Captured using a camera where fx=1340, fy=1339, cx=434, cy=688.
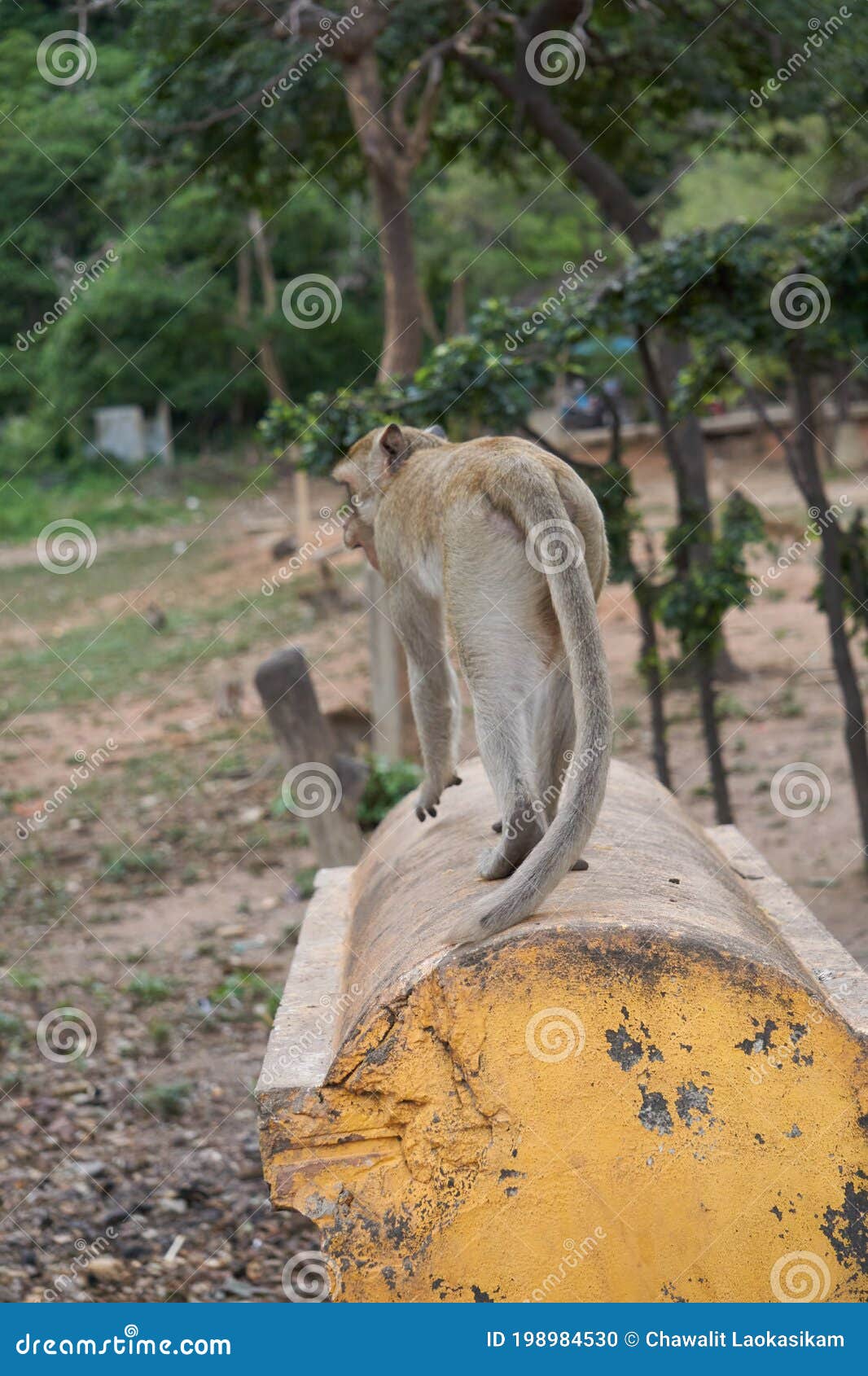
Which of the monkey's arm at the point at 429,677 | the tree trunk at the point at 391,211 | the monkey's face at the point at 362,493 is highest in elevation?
the tree trunk at the point at 391,211

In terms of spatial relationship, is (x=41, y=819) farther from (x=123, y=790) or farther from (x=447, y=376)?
(x=447, y=376)

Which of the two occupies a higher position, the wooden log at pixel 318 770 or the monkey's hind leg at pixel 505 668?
the monkey's hind leg at pixel 505 668

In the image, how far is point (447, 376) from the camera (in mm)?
7281

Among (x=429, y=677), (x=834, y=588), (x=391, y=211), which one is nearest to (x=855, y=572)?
(x=834, y=588)

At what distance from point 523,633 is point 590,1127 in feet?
4.06

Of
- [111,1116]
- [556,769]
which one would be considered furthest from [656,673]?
[556,769]

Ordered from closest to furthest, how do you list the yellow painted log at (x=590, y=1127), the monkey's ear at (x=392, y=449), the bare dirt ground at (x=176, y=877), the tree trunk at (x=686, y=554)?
the yellow painted log at (x=590, y=1127)
the monkey's ear at (x=392, y=449)
the bare dirt ground at (x=176, y=877)
the tree trunk at (x=686, y=554)

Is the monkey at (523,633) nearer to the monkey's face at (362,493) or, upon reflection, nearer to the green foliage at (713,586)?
the monkey's face at (362,493)

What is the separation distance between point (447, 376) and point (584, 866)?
4360 mm

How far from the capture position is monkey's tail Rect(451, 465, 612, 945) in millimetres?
2945

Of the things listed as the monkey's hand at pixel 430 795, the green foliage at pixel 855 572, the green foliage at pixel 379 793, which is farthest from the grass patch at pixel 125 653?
the monkey's hand at pixel 430 795

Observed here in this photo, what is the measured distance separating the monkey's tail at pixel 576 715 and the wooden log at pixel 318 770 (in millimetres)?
4455

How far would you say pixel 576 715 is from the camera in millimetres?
3193

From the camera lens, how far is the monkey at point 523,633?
9.87 ft
